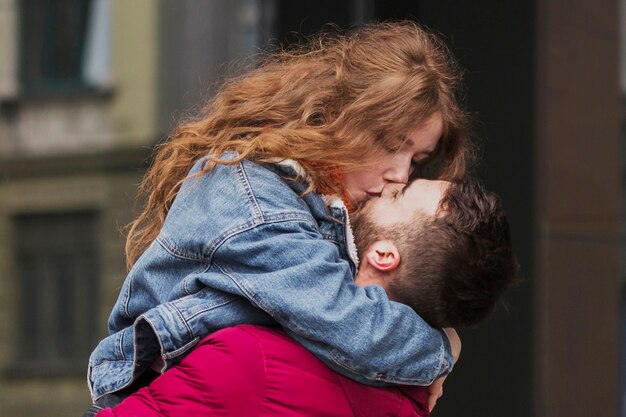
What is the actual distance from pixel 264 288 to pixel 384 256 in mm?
245

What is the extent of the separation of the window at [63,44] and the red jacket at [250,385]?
4658 millimetres

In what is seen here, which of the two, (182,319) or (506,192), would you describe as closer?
(182,319)

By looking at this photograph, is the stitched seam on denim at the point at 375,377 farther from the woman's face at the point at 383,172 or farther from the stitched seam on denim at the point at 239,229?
the woman's face at the point at 383,172

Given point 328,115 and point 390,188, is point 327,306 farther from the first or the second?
point 328,115

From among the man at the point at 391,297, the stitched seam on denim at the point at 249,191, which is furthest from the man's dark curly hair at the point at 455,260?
the stitched seam on denim at the point at 249,191

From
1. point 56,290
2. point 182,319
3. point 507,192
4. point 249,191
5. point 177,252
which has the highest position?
point 249,191

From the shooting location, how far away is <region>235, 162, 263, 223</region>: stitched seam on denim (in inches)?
82.8

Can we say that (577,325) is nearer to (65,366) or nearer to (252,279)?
(65,366)

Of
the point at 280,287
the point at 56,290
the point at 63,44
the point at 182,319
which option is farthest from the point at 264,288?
the point at 63,44

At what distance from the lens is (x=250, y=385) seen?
2020 mm

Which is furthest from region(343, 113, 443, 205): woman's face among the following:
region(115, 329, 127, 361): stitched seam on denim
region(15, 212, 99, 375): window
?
region(15, 212, 99, 375): window

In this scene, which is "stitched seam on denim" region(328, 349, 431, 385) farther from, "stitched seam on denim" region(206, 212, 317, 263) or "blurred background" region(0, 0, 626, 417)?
"blurred background" region(0, 0, 626, 417)

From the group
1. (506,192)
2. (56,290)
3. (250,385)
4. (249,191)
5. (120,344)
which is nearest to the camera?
(250,385)

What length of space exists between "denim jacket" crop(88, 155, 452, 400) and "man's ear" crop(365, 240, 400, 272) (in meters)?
0.05
